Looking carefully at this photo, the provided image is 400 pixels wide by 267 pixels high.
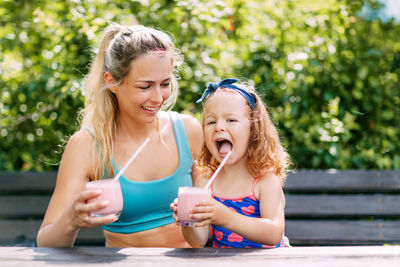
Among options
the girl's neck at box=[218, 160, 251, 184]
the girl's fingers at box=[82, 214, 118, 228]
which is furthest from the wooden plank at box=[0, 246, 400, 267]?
the girl's neck at box=[218, 160, 251, 184]

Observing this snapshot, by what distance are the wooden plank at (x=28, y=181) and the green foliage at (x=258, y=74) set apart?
347mm

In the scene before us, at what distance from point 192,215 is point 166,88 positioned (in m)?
0.77

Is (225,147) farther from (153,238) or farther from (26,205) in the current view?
(26,205)

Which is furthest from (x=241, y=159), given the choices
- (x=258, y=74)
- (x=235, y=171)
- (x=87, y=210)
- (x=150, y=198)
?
(x=258, y=74)

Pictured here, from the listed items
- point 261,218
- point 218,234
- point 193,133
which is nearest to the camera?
point 261,218

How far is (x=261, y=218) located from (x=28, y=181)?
6.11 ft

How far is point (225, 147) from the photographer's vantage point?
222cm

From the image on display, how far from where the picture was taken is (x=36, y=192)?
3.31m

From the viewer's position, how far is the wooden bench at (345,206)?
3.15 meters

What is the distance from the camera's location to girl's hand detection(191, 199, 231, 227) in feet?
5.89

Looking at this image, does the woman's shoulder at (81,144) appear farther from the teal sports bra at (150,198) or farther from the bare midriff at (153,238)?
the bare midriff at (153,238)

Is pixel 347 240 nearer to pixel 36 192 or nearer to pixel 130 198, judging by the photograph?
pixel 130 198

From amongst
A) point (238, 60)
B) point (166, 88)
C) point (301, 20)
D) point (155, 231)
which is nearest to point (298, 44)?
point (301, 20)

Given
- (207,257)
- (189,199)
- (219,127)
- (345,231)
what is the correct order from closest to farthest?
(207,257), (189,199), (219,127), (345,231)
